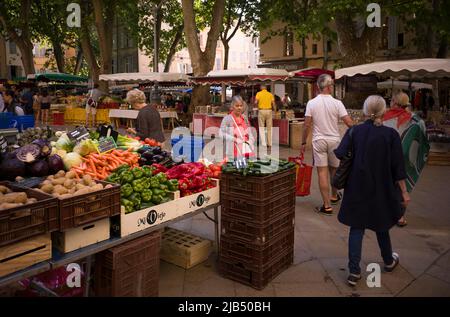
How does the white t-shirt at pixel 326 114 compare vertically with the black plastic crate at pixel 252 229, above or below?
above

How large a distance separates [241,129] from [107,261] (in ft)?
10.7

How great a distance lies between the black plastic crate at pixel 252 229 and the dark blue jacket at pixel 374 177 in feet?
2.06

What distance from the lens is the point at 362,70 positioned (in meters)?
11.8

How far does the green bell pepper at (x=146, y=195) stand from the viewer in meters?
3.69

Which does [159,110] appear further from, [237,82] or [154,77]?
[237,82]

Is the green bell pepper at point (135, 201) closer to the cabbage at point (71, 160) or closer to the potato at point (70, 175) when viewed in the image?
the potato at point (70, 175)

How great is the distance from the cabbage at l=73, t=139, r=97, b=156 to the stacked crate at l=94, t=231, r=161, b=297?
1.35m

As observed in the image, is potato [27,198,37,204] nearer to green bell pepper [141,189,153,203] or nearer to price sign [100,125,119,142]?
green bell pepper [141,189,153,203]

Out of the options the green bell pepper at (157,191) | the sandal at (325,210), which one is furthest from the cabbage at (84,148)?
the sandal at (325,210)

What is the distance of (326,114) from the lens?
6.20m

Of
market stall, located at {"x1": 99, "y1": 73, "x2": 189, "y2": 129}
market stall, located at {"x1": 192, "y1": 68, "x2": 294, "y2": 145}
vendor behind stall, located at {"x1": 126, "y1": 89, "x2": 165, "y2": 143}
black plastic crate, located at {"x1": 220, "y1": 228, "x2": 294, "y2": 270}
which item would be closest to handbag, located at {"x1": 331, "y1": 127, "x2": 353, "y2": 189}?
black plastic crate, located at {"x1": 220, "y1": 228, "x2": 294, "y2": 270}

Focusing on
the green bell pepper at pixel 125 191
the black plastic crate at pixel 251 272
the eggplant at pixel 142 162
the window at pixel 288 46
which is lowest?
the black plastic crate at pixel 251 272

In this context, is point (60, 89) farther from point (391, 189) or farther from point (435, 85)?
point (391, 189)
